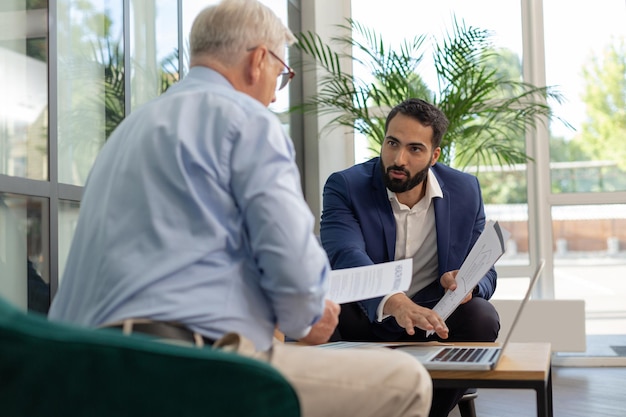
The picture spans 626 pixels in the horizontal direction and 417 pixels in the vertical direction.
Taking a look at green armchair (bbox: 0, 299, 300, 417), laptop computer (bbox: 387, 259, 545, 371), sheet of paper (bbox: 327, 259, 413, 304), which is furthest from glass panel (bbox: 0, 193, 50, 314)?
green armchair (bbox: 0, 299, 300, 417)

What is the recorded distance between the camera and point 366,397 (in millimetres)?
1256

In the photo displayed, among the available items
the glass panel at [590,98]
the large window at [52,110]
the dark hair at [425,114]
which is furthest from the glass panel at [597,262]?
the large window at [52,110]

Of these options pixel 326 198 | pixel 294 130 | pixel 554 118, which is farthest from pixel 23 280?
pixel 554 118

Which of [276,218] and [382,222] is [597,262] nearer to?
[382,222]

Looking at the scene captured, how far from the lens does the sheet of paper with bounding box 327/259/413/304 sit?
1.95 m

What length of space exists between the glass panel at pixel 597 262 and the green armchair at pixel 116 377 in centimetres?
509

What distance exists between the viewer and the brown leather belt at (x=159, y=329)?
4.06 ft

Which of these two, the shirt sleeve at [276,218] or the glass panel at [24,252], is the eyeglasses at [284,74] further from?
the glass panel at [24,252]

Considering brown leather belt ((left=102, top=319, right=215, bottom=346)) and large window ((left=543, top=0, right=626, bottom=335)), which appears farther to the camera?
large window ((left=543, top=0, right=626, bottom=335))

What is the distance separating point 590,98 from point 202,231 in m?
5.02

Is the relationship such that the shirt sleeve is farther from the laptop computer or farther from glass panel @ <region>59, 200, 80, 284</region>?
glass panel @ <region>59, 200, 80, 284</region>

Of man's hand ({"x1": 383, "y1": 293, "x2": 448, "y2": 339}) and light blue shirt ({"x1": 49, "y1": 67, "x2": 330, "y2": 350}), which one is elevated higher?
light blue shirt ({"x1": 49, "y1": 67, "x2": 330, "y2": 350})

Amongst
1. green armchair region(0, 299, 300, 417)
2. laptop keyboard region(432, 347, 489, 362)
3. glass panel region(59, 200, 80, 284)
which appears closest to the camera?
green armchair region(0, 299, 300, 417)

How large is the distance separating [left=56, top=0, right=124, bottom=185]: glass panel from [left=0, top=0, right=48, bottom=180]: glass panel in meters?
0.13
